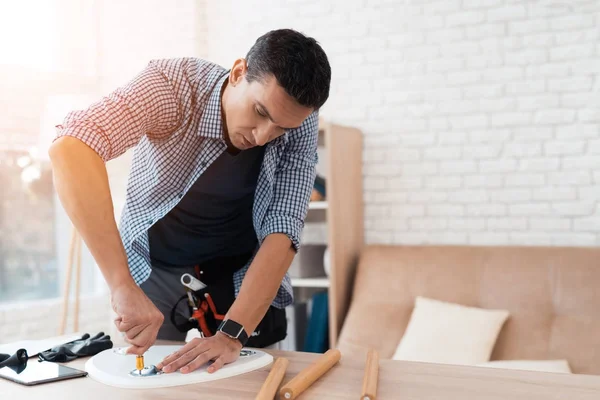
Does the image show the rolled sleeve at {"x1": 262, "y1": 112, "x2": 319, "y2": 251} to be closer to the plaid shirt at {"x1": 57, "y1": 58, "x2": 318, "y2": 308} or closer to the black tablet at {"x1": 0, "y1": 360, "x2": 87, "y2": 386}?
the plaid shirt at {"x1": 57, "y1": 58, "x2": 318, "y2": 308}

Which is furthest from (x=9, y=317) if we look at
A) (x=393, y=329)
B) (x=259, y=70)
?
(x=259, y=70)

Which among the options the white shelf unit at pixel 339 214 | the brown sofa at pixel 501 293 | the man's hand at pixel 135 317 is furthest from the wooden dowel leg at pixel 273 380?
the white shelf unit at pixel 339 214

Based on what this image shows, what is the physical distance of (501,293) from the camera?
2.93 m

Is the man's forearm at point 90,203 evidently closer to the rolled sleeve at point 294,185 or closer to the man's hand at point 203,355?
the man's hand at point 203,355

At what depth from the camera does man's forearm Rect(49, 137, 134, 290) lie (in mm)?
1247

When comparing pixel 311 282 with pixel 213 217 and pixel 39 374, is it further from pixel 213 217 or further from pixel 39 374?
pixel 39 374

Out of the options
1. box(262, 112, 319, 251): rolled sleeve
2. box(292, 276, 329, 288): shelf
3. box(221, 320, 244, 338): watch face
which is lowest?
box(292, 276, 329, 288): shelf

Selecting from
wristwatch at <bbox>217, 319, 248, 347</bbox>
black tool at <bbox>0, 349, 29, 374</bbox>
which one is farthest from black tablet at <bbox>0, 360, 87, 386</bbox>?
wristwatch at <bbox>217, 319, 248, 347</bbox>

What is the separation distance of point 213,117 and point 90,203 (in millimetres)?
378

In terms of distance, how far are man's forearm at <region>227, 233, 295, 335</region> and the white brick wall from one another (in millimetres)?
1908

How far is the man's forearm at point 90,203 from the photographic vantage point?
125 centimetres

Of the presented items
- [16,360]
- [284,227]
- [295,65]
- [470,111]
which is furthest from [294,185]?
[470,111]

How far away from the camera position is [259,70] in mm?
1363

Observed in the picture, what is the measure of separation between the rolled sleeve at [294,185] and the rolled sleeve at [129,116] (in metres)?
0.28
